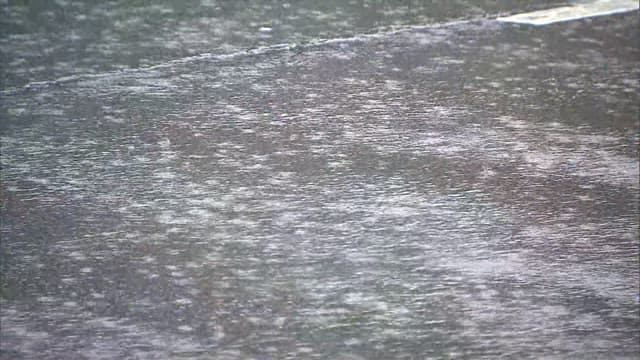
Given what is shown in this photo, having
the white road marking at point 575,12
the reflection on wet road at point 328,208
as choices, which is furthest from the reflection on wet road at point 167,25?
the reflection on wet road at point 328,208

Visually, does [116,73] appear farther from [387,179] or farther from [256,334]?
[256,334]

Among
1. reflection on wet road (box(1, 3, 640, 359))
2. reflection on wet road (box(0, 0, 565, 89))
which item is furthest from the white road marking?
reflection on wet road (box(1, 3, 640, 359))

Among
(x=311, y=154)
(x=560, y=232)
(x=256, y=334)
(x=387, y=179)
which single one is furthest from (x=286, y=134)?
(x=256, y=334)

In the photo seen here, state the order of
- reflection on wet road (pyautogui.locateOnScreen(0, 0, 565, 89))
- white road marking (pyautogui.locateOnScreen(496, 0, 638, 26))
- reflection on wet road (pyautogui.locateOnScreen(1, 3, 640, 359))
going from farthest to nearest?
white road marking (pyautogui.locateOnScreen(496, 0, 638, 26))
reflection on wet road (pyautogui.locateOnScreen(0, 0, 565, 89))
reflection on wet road (pyautogui.locateOnScreen(1, 3, 640, 359))

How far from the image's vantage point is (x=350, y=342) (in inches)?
140

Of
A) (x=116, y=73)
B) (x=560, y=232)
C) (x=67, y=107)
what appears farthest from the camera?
(x=116, y=73)

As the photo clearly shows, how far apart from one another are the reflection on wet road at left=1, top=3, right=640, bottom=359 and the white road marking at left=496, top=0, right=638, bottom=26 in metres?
1.11

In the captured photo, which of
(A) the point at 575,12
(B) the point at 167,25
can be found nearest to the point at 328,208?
(B) the point at 167,25

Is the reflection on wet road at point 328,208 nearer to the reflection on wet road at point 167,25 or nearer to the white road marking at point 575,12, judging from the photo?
the reflection on wet road at point 167,25

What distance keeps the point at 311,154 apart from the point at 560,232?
1434mm

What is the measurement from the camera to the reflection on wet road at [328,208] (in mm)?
3652

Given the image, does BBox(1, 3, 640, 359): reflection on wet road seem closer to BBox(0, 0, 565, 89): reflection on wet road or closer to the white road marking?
BBox(0, 0, 565, 89): reflection on wet road

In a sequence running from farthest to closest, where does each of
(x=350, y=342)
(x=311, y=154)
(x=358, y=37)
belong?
(x=358, y=37) → (x=311, y=154) → (x=350, y=342)

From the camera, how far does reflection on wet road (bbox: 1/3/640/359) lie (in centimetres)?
365
